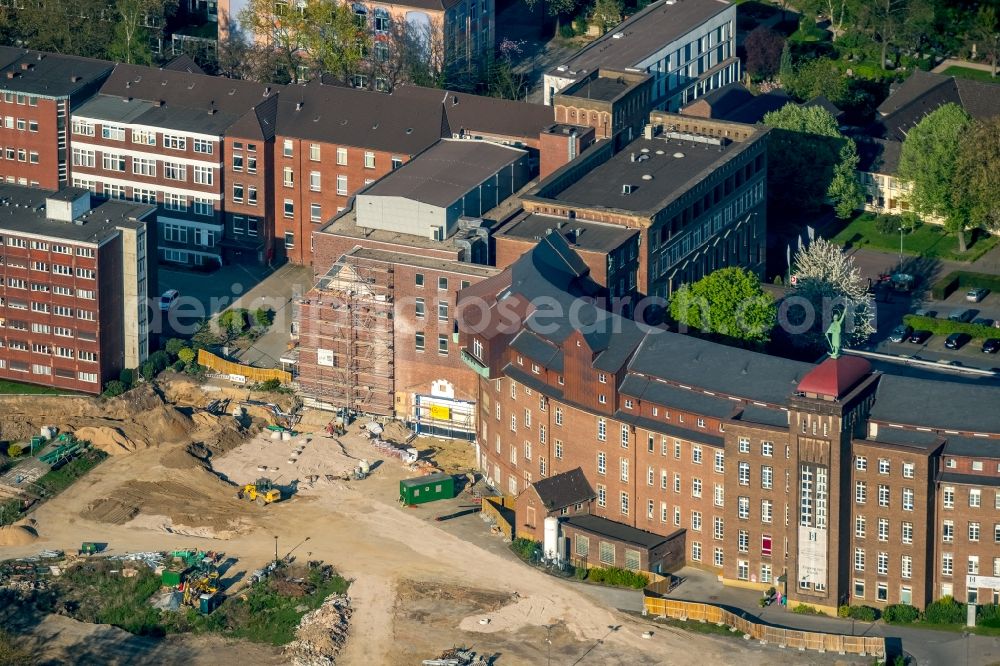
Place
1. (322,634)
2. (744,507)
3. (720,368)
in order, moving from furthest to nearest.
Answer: (720,368) → (744,507) → (322,634)

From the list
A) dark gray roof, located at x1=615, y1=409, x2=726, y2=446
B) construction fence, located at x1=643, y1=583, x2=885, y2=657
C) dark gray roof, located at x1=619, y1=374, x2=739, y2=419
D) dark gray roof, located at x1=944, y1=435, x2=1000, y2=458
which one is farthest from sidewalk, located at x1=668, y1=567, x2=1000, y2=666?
dark gray roof, located at x1=944, y1=435, x2=1000, y2=458

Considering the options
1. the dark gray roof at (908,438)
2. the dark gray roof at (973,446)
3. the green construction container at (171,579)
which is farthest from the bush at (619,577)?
the green construction container at (171,579)

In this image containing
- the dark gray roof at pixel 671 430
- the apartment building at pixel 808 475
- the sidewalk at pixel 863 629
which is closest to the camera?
the sidewalk at pixel 863 629

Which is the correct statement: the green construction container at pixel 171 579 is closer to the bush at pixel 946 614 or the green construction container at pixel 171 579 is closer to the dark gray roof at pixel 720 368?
the dark gray roof at pixel 720 368

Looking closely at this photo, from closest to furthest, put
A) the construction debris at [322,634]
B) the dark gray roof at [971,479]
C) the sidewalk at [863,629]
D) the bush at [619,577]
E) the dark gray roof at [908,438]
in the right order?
the sidewalk at [863,629] → the dark gray roof at [971,479] → the dark gray roof at [908,438] → the construction debris at [322,634] → the bush at [619,577]

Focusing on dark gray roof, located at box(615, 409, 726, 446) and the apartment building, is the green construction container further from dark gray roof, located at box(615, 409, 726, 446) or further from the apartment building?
dark gray roof, located at box(615, 409, 726, 446)

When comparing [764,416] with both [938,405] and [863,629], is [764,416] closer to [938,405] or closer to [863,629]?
[938,405]

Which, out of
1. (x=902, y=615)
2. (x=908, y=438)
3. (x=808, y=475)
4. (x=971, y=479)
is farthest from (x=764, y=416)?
(x=902, y=615)
